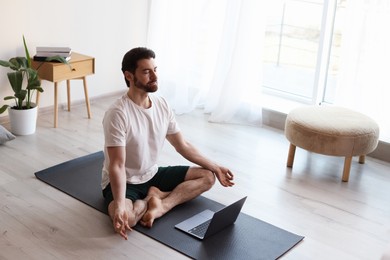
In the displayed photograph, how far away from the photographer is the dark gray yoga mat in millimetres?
2537

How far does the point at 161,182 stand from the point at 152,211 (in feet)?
0.77

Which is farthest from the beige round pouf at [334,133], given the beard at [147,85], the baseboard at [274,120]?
the beard at [147,85]

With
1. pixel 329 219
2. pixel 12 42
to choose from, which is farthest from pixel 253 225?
pixel 12 42

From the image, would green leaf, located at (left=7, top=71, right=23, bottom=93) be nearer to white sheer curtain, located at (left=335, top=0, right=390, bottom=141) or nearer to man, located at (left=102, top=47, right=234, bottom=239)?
man, located at (left=102, top=47, right=234, bottom=239)

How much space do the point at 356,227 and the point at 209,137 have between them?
139 centimetres

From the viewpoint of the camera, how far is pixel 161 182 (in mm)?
2922

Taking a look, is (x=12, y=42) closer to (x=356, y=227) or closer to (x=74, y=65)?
(x=74, y=65)

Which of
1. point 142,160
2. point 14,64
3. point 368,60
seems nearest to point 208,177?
point 142,160

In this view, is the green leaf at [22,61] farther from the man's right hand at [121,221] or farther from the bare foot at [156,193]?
the man's right hand at [121,221]

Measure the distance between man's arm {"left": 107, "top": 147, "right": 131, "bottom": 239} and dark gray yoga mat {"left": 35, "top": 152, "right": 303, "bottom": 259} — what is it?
0.19 metres

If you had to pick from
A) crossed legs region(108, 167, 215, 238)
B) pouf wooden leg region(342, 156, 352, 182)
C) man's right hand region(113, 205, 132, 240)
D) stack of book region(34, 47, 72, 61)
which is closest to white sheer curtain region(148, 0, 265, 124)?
stack of book region(34, 47, 72, 61)

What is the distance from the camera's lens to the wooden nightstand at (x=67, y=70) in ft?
12.4

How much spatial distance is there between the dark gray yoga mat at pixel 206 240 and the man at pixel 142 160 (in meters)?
0.06

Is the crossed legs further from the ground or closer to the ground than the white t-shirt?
closer to the ground
